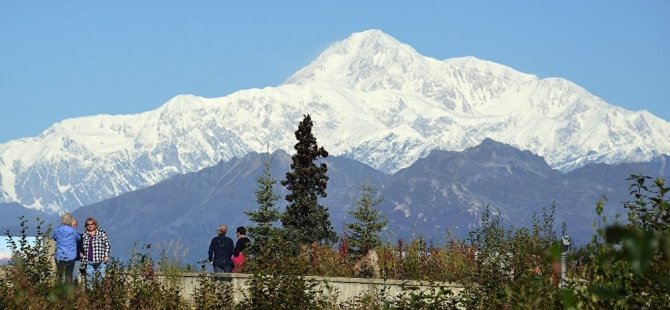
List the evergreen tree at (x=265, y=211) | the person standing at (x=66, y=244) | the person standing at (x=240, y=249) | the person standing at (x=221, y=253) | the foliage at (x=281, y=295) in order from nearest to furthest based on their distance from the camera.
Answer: the foliage at (x=281, y=295) → the person standing at (x=66, y=244) → the person standing at (x=221, y=253) → the person standing at (x=240, y=249) → the evergreen tree at (x=265, y=211)

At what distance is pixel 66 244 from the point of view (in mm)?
24391

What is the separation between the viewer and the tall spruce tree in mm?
51188

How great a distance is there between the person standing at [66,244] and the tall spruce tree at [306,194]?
25.3 m

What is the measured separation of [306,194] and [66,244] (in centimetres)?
2923

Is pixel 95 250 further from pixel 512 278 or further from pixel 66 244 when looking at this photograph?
pixel 512 278

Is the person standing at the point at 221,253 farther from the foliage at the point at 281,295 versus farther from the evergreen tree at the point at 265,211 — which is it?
the evergreen tree at the point at 265,211

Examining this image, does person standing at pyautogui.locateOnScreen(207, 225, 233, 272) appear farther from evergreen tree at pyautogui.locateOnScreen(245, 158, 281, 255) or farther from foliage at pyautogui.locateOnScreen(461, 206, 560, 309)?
evergreen tree at pyautogui.locateOnScreen(245, 158, 281, 255)

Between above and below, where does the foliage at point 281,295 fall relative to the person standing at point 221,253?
below

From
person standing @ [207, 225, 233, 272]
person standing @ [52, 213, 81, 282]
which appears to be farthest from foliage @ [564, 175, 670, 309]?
person standing @ [207, 225, 233, 272]

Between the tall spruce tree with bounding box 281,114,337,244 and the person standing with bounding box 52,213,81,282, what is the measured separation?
25307mm

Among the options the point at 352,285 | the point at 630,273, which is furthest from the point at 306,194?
the point at 630,273

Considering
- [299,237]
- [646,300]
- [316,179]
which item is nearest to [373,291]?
[646,300]

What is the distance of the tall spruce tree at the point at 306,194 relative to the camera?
168 ft

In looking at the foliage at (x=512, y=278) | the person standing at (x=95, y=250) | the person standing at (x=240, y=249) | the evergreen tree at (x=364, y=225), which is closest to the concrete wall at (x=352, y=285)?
the foliage at (x=512, y=278)
